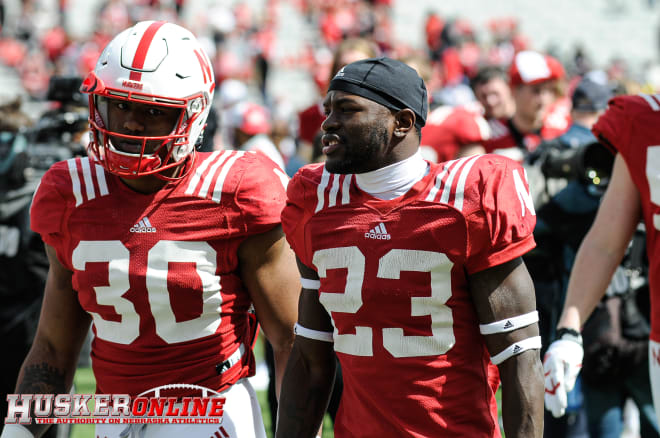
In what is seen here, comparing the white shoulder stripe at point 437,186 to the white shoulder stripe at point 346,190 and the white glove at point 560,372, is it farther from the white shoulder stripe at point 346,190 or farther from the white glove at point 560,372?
the white glove at point 560,372

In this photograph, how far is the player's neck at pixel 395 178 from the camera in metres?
2.29

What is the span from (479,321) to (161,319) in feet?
2.99

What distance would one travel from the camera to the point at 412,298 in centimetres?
222

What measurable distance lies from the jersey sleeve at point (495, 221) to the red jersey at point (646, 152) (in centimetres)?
78

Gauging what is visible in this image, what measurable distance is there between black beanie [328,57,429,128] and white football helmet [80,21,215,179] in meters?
0.51

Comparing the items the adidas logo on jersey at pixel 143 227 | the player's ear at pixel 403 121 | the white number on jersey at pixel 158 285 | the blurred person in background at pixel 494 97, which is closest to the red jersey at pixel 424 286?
the player's ear at pixel 403 121

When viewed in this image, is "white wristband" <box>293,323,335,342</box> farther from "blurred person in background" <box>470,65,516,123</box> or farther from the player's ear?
"blurred person in background" <box>470,65,516,123</box>

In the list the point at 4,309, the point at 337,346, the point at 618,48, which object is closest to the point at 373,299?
the point at 337,346

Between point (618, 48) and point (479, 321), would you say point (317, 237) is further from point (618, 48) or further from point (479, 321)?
point (618, 48)

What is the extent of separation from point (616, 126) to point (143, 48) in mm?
1498

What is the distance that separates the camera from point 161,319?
257 cm

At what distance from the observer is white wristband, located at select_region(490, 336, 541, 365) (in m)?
2.19

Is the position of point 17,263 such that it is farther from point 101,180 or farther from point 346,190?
point 346,190

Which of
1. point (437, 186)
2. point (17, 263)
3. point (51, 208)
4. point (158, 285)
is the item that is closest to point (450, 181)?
point (437, 186)
